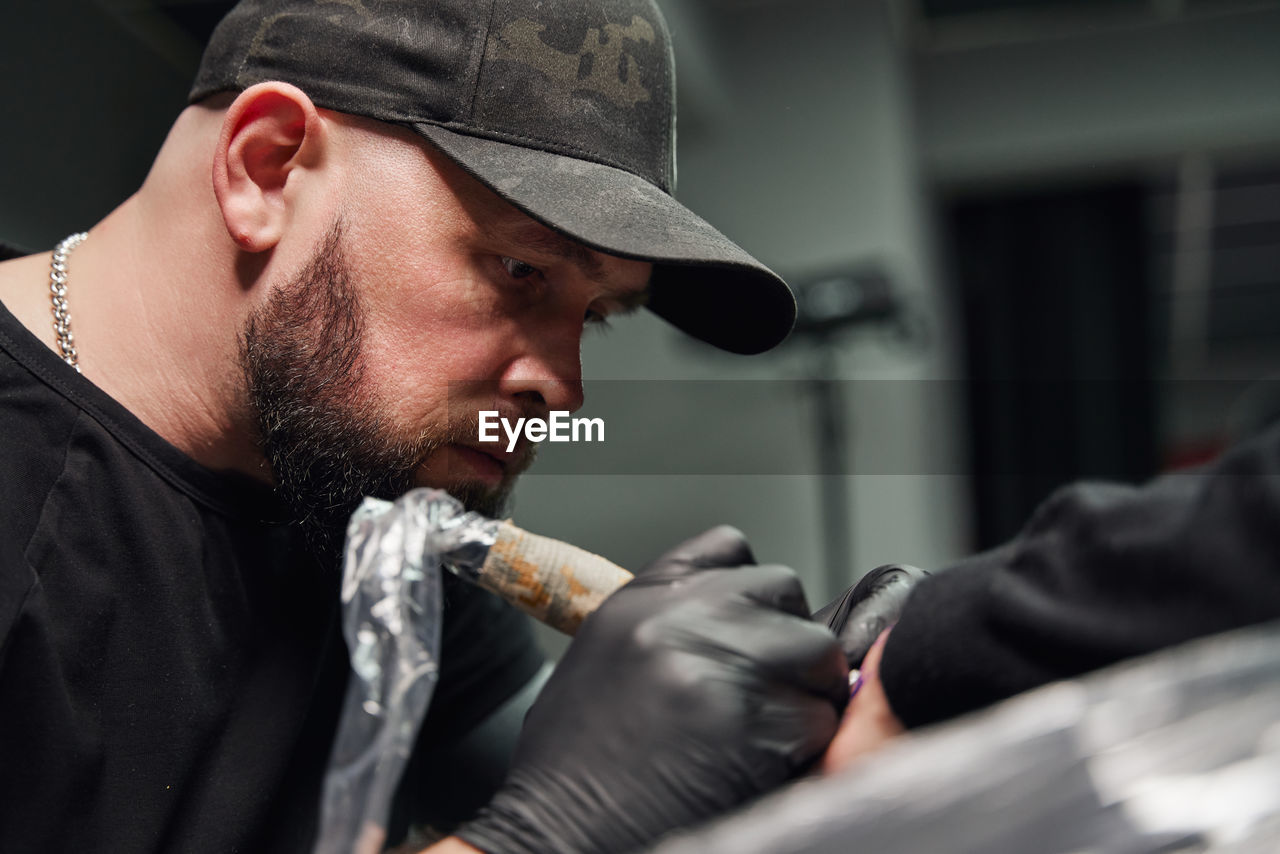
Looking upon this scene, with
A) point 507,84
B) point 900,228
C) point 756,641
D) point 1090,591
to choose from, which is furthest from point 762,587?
point 900,228

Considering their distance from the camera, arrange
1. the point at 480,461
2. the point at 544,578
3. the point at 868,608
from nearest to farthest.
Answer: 1. the point at 544,578
2. the point at 868,608
3. the point at 480,461

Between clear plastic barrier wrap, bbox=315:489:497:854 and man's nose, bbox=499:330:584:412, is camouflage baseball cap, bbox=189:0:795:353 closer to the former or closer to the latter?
man's nose, bbox=499:330:584:412

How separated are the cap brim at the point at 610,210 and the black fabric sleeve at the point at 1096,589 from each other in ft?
1.01

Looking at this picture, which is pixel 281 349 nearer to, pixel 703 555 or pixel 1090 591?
pixel 703 555

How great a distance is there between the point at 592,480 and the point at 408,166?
27cm

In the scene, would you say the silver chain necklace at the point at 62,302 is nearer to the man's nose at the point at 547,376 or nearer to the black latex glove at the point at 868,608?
the man's nose at the point at 547,376

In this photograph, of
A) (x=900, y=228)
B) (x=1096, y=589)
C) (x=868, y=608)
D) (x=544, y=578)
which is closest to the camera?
(x=1096, y=589)

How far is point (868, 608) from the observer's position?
0.61 meters

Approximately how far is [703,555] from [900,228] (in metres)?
1.87

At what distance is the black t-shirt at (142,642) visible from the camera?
22.7 inches

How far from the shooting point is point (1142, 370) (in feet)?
8.95

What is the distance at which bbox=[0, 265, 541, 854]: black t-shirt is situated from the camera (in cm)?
58

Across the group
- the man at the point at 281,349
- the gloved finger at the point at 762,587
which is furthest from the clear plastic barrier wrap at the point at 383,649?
the man at the point at 281,349

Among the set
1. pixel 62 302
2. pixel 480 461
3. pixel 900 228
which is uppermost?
pixel 900 228
